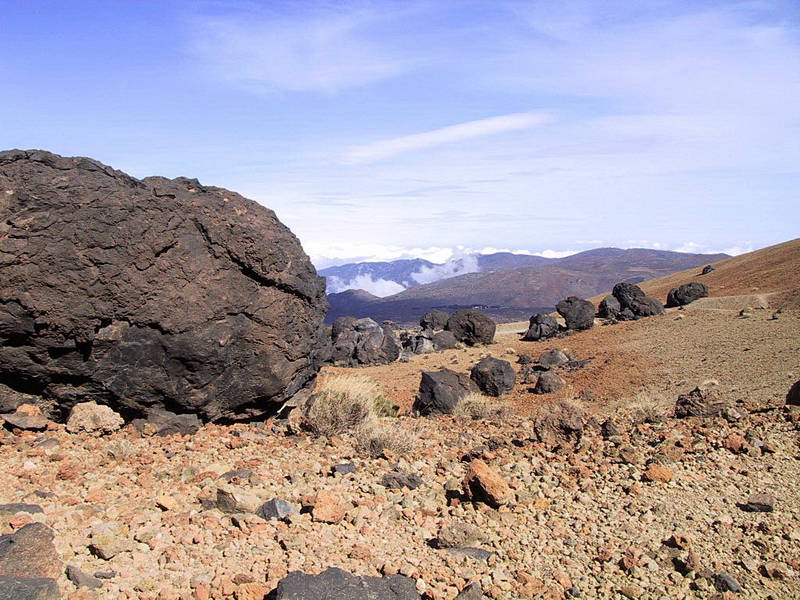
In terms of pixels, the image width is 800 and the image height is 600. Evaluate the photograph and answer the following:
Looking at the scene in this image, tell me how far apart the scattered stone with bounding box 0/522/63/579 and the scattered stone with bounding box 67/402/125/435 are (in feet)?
9.49

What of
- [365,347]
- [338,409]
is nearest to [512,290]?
[365,347]

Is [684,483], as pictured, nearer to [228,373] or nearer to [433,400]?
[228,373]

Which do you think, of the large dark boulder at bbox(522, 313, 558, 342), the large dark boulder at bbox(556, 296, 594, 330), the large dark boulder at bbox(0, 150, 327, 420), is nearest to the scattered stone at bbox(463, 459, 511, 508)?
the large dark boulder at bbox(0, 150, 327, 420)

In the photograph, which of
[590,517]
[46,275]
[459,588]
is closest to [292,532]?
[459,588]

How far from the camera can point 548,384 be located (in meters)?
14.9

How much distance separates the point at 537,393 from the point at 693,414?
6.55 m

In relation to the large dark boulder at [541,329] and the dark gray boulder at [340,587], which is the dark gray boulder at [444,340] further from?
the dark gray boulder at [340,587]

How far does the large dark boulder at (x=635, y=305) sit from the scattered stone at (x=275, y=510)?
74.9 feet

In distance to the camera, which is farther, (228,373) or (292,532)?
(228,373)

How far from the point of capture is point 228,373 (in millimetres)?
7465

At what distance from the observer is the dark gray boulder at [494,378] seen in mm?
14750

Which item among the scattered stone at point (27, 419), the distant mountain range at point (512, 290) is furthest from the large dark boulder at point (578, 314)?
the distant mountain range at point (512, 290)

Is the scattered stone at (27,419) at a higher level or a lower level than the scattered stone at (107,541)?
higher

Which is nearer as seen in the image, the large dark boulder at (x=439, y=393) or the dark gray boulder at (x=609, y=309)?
the large dark boulder at (x=439, y=393)
